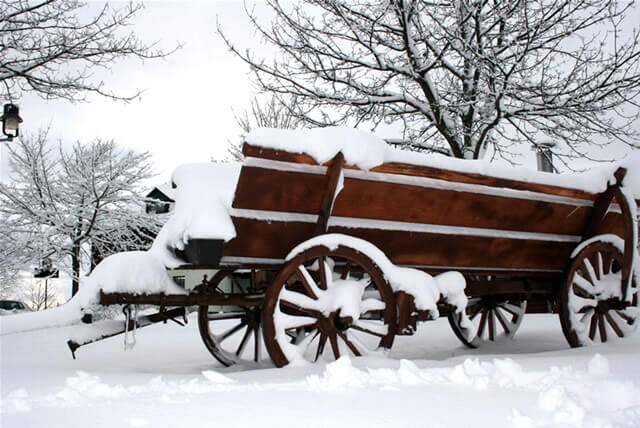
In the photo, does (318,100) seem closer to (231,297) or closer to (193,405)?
(231,297)

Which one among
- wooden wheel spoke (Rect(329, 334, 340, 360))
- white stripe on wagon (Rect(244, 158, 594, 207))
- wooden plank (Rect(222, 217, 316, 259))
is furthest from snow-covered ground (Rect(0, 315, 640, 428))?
white stripe on wagon (Rect(244, 158, 594, 207))

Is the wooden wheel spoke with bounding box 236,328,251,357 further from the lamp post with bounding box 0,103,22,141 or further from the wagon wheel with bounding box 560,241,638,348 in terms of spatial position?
the lamp post with bounding box 0,103,22,141

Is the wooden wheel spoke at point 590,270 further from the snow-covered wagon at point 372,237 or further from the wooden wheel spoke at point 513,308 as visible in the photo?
the wooden wheel spoke at point 513,308

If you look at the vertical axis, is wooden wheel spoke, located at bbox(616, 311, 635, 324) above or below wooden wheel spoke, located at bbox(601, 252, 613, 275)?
below

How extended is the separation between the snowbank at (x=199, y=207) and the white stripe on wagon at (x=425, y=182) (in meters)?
0.36

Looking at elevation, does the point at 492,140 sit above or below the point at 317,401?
above

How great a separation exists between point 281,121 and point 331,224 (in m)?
13.0

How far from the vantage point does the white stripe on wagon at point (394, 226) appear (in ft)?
9.68

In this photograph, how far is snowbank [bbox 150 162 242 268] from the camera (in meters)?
2.75

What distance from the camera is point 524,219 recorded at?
361cm

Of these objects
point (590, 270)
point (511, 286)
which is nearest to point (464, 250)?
point (511, 286)

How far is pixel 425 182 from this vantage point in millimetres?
3127

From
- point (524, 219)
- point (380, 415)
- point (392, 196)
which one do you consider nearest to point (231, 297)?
point (392, 196)

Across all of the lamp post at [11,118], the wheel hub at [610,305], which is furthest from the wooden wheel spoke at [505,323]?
the lamp post at [11,118]
